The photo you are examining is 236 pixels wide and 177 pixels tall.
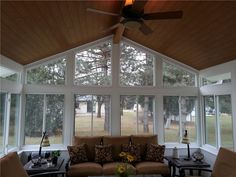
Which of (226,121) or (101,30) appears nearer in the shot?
(101,30)

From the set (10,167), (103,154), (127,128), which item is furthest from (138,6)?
(127,128)

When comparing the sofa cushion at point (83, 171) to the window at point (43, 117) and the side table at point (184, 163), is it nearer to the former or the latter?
the window at point (43, 117)

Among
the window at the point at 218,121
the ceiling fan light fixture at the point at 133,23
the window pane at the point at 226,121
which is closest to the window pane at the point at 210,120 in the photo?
the window at the point at 218,121

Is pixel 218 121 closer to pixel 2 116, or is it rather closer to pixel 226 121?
pixel 226 121

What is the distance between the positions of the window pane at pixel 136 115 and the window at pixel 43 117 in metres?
1.69

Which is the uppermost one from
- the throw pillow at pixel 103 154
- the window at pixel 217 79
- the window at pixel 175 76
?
the window at pixel 175 76

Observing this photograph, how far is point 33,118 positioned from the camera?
18.0 ft

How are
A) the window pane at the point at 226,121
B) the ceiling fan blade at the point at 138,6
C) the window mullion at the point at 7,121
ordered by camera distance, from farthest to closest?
the window pane at the point at 226,121
the window mullion at the point at 7,121
the ceiling fan blade at the point at 138,6

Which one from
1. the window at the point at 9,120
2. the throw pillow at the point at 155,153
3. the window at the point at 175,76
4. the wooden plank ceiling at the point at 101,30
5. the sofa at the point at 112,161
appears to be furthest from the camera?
the window at the point at 175,76

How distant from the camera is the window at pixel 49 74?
18.4ft

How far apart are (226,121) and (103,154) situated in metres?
2.96

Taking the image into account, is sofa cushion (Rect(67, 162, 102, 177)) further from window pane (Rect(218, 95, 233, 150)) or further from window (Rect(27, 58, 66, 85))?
window pane (Rect(218, 95, 233, 150))

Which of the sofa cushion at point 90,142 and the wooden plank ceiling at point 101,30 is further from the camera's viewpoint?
the sofa cushion at point 90,142

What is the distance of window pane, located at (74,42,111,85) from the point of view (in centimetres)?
579
